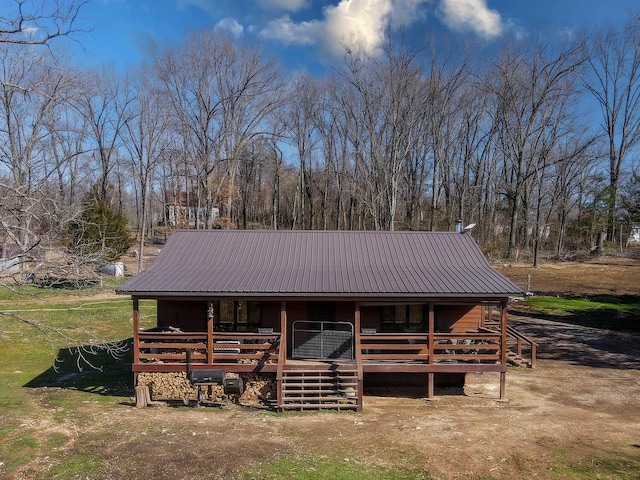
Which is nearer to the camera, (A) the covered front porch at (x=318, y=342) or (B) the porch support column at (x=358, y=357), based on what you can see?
(B) the porch support column at (x=358, y=357)

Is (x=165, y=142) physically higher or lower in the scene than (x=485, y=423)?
higher

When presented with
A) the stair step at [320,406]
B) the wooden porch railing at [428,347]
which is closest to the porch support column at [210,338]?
the stair step at [320,406]

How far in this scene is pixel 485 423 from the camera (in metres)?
11.8

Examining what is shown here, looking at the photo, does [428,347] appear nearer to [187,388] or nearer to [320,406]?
[320,406]

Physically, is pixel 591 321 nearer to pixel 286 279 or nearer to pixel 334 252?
pixel 334 252

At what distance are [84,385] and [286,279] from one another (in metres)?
6.88

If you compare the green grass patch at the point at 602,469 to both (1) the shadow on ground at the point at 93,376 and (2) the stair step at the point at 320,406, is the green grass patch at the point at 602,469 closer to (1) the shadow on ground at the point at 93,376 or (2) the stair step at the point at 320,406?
(2) the stair step at the point at 320,406

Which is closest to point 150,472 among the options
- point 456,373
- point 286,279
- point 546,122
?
point 286,279

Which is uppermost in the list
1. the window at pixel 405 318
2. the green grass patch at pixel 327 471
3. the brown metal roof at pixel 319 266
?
the brown metal roof at pixel 319 266

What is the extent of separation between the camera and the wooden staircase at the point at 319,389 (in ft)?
41.3

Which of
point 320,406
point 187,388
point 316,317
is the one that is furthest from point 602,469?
point 187,388

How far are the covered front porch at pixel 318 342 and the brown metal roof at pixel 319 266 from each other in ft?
1.81

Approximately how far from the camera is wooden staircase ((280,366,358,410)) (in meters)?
12.6

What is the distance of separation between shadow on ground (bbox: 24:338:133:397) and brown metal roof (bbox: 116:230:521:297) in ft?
9.38
